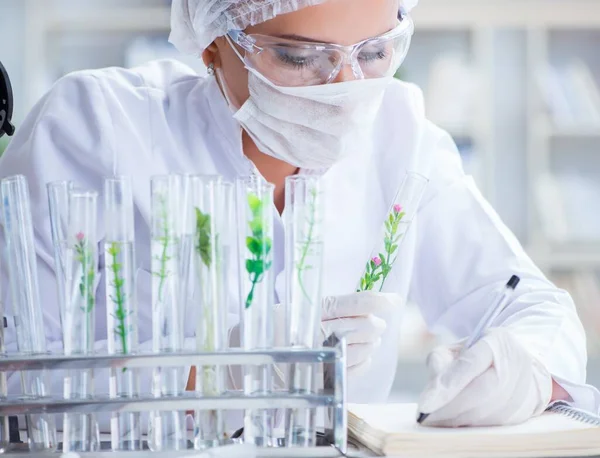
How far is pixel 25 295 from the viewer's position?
95 centimetres

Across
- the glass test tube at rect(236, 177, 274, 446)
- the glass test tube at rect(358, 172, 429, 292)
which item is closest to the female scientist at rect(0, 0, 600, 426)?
the glass test tube at rect(358, 172, 429, 292)

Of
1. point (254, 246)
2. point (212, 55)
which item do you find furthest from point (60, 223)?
point (212, 55)

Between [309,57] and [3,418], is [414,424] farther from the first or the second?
[309,57]

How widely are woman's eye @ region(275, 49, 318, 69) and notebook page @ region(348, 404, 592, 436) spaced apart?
57 cm

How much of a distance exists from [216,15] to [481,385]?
31.1 inches

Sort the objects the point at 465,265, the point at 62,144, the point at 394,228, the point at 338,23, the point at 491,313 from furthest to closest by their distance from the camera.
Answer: the point at 465,265 < the point at 62,144 < the point at 338,23 < the point at 394,228 < the point at 491,313

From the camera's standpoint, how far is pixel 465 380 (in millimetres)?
946

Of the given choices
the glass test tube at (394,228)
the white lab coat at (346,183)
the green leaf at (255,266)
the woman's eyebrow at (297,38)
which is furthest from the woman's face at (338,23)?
the green leaf at (255,266)

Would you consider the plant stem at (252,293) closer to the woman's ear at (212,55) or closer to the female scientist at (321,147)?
the female scientist at (321,147)

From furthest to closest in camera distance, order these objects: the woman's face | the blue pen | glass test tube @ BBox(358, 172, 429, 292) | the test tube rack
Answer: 1. the woman's face
2. glass test tube @ BBox(358, 172, 429, 292)
3. the blue pen
4. the test tube rack

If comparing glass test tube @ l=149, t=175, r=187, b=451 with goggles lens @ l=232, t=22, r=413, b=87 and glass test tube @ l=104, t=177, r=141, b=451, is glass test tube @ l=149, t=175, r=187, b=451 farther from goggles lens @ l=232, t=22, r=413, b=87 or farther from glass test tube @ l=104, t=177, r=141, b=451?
goggles lens @ l=232, t=22, r=413, b=87

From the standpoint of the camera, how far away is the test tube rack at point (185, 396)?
86 cm

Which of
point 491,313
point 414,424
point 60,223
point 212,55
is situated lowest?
point 414,424

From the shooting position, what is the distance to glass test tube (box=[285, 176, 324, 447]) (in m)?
0.91
